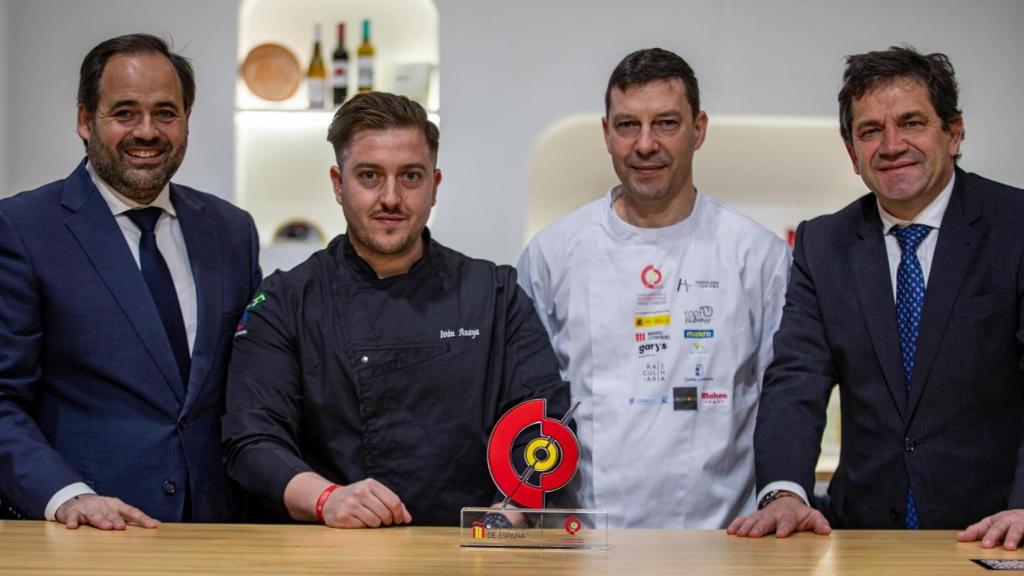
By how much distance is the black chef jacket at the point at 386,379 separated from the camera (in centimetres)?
211

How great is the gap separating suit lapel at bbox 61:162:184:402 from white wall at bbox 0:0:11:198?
1.82m

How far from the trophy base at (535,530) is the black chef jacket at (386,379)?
Answer: 1.29ft

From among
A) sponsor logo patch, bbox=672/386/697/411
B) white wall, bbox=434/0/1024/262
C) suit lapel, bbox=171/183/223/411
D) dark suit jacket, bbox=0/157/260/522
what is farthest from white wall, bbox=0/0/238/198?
sponsor logo patch, bbox=672/386/697/411

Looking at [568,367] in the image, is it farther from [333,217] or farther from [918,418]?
[333,217]

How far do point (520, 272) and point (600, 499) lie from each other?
58 centimetres

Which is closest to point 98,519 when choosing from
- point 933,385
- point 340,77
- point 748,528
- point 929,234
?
point 748,528

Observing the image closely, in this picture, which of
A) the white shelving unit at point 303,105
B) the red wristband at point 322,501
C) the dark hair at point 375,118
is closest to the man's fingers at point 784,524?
the red wristband at point 322,501

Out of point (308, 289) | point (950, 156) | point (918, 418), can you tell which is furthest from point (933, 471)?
point (308, 289)

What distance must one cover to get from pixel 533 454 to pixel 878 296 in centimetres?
83

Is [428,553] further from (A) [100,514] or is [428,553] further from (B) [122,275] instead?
(B) [122,275]

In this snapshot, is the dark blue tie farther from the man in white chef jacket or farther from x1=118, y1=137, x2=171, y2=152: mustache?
the man in white chef jacket

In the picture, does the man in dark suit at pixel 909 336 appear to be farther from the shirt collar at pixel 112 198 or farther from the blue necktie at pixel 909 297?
the shirt collar at pixel 112 198

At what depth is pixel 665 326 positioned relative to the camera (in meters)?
2.42

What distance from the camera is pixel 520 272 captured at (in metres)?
2.65
